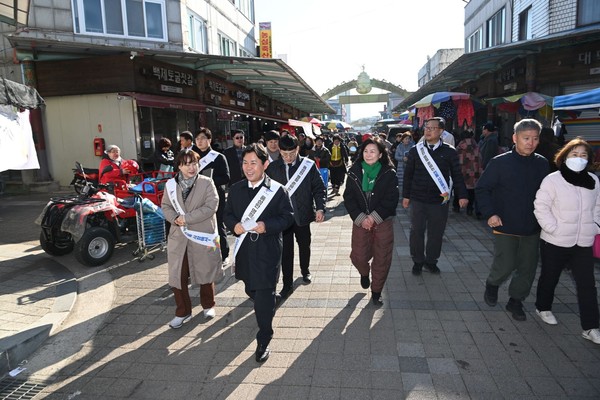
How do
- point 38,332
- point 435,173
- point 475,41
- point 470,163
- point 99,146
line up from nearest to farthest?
point 38,332
point 435,173
point 470,163
point 99,146
point 475,41

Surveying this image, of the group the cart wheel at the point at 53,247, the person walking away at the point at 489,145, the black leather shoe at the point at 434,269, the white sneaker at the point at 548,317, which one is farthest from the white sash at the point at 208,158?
the person walking away at the point at 489,145

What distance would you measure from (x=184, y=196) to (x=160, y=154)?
5.39m

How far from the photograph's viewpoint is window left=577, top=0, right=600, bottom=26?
1262 cm

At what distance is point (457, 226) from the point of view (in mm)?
8445

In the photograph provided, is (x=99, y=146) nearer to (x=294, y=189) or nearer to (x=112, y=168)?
(x=112, y=168)

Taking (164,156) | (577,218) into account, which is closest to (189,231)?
(577,218)

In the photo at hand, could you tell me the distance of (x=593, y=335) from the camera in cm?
377

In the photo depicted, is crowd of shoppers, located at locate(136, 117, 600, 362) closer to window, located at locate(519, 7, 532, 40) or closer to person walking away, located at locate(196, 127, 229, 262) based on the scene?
person walking away, located at locate(196, 127, 229, 262)

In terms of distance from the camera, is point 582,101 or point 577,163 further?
point 582,101

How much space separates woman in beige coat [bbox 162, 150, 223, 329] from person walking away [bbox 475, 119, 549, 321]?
283cm

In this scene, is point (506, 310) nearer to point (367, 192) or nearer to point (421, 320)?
point (421, 320)

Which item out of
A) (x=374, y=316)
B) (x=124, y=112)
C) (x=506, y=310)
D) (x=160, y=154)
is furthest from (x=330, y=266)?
(x=124, y=112)

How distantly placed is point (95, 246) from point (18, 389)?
10.3 feet

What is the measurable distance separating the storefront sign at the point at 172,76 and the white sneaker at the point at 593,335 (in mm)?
12840
